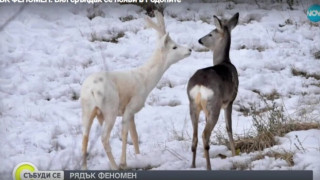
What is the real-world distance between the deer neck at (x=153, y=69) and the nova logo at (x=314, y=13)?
3.59ft

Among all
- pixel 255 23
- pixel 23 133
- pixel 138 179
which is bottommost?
pixel 138 179

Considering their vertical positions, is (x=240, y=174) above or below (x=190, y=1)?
below

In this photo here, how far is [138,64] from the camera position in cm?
482

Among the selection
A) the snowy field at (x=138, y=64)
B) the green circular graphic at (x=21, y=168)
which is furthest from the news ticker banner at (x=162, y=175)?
the snowy field at (x=138, y=64)

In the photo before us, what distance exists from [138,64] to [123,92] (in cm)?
77

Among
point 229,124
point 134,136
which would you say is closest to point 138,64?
point 134,136

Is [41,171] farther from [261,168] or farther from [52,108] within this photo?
[261,168]

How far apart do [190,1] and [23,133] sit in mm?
1763

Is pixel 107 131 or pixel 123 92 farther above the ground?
pixel 123 92

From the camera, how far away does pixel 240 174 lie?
3.79 metres

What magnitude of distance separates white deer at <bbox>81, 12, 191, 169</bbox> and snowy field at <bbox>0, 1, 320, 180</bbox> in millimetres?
230

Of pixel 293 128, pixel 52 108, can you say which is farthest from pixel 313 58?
pixel 52 108

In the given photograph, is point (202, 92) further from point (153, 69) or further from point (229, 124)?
point (229, 124)

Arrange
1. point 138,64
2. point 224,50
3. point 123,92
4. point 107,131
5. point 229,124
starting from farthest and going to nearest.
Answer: point 138,64 < point 224,50 < point 229,124 < point 123,92 < point 107,131
